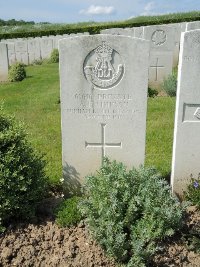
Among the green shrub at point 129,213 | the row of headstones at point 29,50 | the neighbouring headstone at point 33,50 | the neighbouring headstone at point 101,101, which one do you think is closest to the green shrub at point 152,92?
the neighbouring headstone at point 101,101

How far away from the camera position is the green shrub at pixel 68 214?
3.90 meters

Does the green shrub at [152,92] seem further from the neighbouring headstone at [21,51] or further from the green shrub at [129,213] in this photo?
the neighbouring headstone at [21,51]

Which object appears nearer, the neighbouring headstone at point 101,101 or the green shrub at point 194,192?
the neighbouring headstone at point 101,101

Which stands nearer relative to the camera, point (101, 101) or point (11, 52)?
point (101, 101)

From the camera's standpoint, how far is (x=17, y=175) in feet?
12.1

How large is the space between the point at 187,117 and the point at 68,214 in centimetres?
180

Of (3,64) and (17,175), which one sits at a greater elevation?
(3,64)

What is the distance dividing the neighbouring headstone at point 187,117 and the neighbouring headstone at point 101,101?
1.37 ft

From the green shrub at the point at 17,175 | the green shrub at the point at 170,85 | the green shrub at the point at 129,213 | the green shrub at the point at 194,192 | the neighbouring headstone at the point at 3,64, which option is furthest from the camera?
the neighbouring headstone at the point at 3,64

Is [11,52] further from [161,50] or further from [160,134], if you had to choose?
[160,134]

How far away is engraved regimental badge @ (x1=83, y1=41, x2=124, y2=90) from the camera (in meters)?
4.03

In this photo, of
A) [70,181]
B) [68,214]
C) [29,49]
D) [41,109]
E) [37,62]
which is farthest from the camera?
[37,62]

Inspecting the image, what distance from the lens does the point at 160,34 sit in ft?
34.5

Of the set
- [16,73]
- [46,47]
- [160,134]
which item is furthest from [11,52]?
[160,134]
